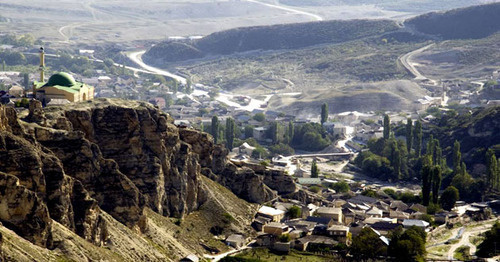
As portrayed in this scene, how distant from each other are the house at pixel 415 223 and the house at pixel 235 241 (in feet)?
53.1

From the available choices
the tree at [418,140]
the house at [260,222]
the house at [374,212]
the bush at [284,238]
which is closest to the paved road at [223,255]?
the bush at [284,238]

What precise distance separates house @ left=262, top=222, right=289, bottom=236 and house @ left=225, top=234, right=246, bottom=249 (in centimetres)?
319

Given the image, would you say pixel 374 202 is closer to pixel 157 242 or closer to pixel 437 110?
pixel 157 242

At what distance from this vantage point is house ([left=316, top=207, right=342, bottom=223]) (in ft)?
311

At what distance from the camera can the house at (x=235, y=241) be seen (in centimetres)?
8362

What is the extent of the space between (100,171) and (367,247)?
2194cm

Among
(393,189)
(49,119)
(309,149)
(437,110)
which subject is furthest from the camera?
(437,110)

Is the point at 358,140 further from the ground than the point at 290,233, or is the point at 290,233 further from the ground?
the point at 290,233

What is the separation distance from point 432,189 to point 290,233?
2809 centimetres

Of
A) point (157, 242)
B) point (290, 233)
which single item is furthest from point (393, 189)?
point (157, 242)

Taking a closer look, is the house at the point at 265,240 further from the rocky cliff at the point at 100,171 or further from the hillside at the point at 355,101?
the hillside at the point at 355,101

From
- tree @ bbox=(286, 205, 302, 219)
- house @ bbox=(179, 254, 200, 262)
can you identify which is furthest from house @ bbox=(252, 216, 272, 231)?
house @ bbox=(179, 254, 200, 262)

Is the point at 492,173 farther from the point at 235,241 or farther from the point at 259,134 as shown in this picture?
the point at 259,134

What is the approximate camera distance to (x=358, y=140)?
532 feet
